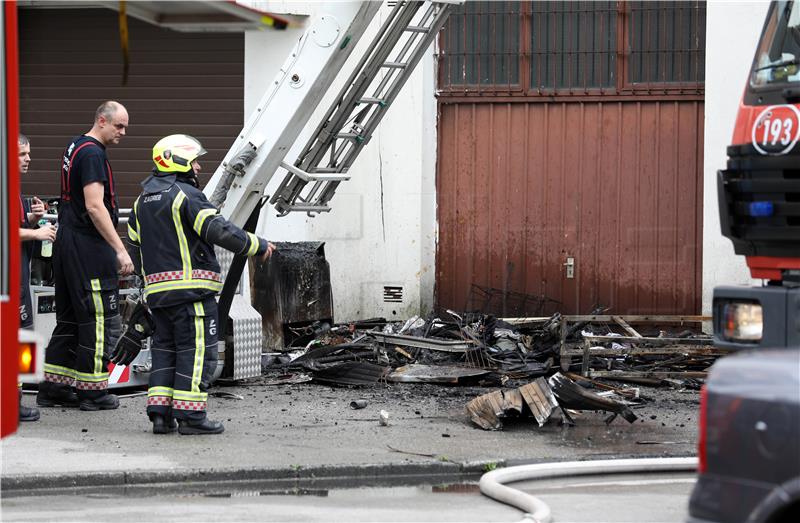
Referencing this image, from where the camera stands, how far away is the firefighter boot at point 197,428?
8.42 m

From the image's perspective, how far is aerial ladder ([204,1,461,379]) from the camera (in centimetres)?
984

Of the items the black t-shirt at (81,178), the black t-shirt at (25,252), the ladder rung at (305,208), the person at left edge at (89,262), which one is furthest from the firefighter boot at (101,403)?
the ladder rung at (305,208)

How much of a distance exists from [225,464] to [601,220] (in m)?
7.61

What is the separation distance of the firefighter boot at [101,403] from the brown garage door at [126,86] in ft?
20.0

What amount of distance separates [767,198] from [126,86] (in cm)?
1007

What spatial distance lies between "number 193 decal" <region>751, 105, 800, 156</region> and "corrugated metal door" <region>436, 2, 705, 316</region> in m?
7.22

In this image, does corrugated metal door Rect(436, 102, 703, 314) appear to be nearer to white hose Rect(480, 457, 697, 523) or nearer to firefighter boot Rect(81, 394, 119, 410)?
firefighter boot Rect(81, 394, 119, 410)

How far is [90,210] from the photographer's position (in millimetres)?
8945

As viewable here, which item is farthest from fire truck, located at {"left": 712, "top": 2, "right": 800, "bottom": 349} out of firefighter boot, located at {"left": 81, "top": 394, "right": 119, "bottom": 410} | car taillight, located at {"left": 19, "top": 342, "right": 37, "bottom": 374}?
firefighter boot, located at {"left": 81, "top": 394, "right": 119, "bottom": 410}

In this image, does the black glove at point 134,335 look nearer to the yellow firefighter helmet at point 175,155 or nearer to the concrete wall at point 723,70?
the yellow firefighter helmet at point 175,155

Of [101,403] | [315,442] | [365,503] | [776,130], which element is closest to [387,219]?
[101,403]

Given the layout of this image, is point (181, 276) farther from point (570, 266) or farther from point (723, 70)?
point (723, 70)

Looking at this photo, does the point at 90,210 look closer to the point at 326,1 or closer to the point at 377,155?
the point at 326,1

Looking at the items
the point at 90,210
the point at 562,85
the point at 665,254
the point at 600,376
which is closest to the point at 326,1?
the point at 90,210
